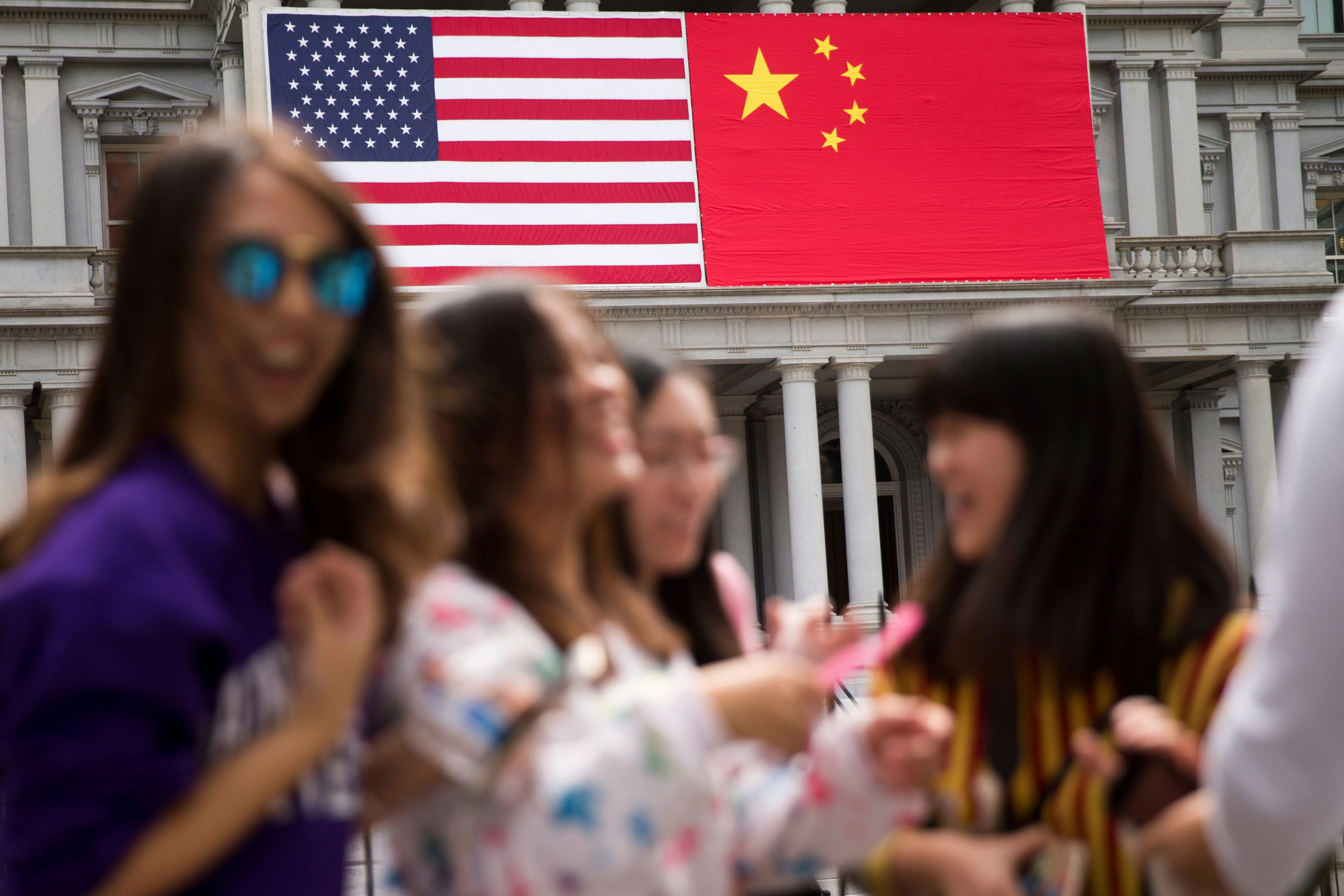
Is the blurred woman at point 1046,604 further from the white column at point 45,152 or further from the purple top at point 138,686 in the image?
the white column at point 45,152

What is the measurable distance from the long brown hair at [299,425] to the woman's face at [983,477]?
3.20 ft

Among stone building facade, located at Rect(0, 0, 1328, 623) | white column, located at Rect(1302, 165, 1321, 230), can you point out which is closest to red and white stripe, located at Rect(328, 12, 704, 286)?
stone building facade, located at Rect(0, 0, 1328, 623)

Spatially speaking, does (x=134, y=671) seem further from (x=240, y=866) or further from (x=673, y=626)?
(x=673, y=626)

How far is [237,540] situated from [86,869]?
16.0 inches

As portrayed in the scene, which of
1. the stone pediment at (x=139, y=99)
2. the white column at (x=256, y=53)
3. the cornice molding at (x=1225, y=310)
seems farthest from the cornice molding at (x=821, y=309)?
the stone pediment at (x=139, y=99)

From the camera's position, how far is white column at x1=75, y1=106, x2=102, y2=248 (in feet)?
82.3

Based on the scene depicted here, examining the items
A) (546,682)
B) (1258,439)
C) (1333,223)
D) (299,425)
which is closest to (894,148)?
(1258,439)

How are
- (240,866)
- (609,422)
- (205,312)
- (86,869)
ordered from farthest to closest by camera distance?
(609,422) → (205,312) → (240,866) → (86,869)

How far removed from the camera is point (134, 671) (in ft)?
5.00

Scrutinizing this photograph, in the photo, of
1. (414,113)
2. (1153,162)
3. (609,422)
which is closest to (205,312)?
(609,422)

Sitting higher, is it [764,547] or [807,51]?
[807,51]

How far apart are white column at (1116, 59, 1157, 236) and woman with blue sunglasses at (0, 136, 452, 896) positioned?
26563mm

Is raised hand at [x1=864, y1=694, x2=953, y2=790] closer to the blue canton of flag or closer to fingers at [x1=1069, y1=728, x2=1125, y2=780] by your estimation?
fingers at [x1=1069, y1=728, x2=1125, y2=780]

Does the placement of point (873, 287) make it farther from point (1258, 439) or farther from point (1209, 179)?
point (1209, 179)
